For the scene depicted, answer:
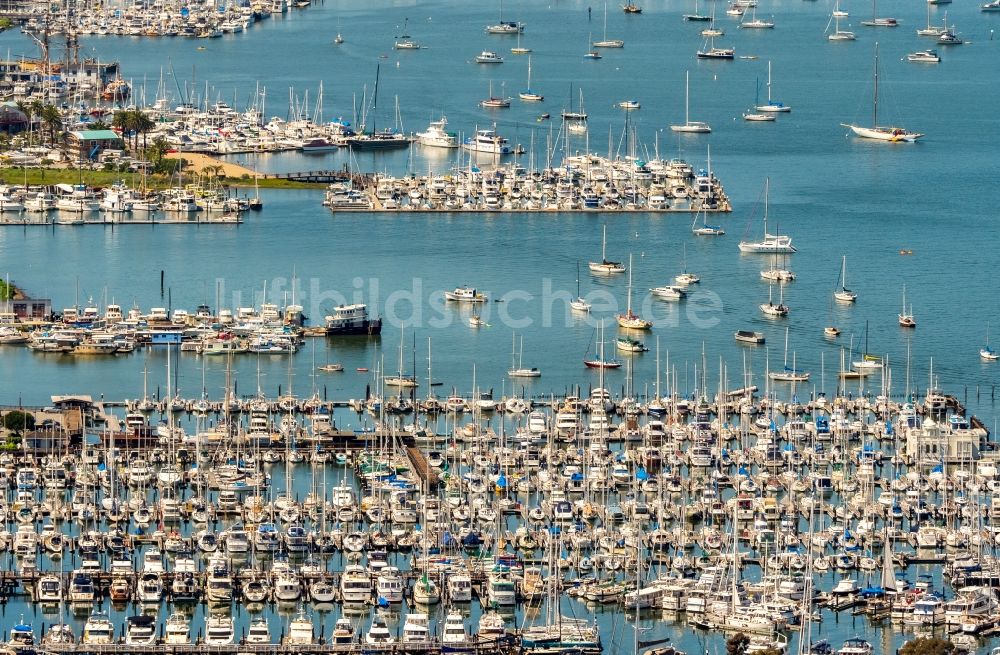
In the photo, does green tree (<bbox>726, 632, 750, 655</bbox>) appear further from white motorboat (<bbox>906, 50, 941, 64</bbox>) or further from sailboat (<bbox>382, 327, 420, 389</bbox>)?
white motorboat (<bbox>906, 50, 941, 64</bbox>)

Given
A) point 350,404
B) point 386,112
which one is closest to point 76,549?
point 350,404

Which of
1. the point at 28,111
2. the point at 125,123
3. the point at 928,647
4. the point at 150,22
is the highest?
the point at 28,111

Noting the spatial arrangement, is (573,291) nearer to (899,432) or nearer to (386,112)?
(899,432)

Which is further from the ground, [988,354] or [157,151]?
[157,151]

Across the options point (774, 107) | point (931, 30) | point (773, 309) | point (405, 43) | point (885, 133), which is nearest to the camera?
point (773, 309)

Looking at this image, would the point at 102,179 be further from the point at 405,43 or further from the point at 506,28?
the point at 506,28

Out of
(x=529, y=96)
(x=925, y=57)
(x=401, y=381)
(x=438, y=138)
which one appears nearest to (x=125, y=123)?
(x=438, y=138)

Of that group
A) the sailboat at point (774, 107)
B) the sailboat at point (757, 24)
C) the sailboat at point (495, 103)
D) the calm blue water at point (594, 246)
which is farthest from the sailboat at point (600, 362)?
the sailboat at point (757, 24)
